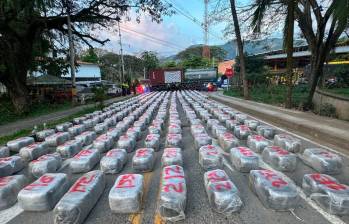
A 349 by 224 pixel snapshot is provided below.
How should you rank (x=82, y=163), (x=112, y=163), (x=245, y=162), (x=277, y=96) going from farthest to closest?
(x=277, y=96) < (x=82, y=163) < (x=112, y=163) < (x=245, y=162)

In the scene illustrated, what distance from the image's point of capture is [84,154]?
18.1 feet

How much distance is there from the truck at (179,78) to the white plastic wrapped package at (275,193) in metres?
35.3

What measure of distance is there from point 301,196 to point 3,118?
14195 millimetres

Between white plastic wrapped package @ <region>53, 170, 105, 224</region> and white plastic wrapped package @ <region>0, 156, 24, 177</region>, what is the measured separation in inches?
76.1

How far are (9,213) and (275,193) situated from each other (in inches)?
133

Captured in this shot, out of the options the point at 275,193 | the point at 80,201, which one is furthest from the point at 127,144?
the point at 275,193

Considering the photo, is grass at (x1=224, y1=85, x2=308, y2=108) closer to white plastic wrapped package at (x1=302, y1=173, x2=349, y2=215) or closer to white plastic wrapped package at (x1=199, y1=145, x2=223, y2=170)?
white plastic wrapped package at (x1=199, y1=145, x2=223, y2=170)

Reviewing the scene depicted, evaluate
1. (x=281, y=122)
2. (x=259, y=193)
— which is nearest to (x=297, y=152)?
(x=259, y=193)

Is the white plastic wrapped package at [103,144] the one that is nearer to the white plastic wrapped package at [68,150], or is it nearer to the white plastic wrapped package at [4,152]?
the white plastic wrapped package at [68,150]

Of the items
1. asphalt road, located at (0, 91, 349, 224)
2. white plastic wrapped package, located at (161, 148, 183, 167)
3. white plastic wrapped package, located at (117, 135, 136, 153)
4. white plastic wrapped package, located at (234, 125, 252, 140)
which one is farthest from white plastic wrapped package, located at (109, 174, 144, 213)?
white plastic wrapped package, located at (234, 125, 252, 140)

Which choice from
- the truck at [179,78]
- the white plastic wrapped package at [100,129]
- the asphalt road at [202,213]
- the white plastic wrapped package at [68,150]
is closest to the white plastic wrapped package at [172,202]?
the asphalt road at [202,213]

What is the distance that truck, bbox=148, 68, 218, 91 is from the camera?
39625mm

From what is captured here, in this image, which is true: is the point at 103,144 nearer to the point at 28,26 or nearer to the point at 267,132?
the point at 267,132

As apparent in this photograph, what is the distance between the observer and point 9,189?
405 centimetres
